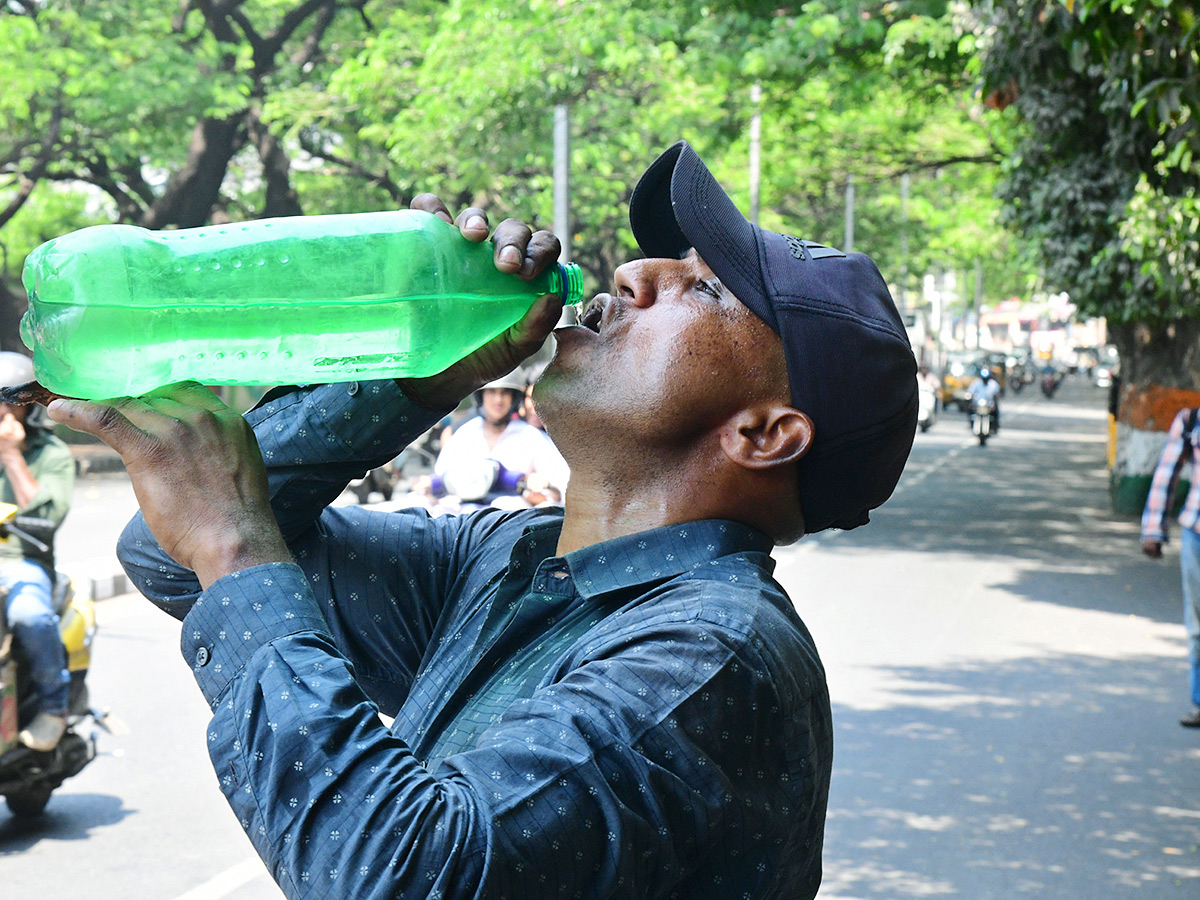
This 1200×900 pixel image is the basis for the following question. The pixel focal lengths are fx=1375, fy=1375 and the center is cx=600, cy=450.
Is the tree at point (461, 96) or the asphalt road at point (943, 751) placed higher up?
the tree at point (461, 96)

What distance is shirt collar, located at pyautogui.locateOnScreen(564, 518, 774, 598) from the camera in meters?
1.53

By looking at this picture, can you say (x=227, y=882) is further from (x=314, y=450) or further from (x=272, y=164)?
(x=272, y=164)

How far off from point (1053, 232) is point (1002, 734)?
318 inches

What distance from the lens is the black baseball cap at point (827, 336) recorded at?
5.03ft

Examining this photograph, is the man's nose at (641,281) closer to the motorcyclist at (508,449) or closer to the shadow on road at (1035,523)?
the motorcyclist at (508,449)

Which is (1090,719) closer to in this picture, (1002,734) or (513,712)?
(1002,734)

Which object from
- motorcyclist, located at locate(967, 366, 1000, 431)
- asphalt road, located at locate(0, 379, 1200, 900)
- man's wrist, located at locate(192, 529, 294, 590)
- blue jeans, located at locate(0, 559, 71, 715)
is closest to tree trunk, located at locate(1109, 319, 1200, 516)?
asphalt road, located at locate(0, 379, 1200, 900)

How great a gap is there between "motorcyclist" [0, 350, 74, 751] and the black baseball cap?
4.45 meters

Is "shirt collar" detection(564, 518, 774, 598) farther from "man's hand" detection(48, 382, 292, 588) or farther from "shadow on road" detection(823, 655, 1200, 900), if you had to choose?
"shadow on road" detection(823, 655, 1200, 900)

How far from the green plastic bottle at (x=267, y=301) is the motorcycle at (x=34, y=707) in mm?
4010

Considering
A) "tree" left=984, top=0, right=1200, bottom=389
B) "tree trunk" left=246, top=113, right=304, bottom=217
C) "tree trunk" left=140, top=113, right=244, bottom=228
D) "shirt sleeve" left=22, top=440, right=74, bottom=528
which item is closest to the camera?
"shirt sleeve" left=22, top=440, right=74, bottom=528

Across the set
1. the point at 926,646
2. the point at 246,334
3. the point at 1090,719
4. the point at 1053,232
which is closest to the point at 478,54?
the point at 1053,232

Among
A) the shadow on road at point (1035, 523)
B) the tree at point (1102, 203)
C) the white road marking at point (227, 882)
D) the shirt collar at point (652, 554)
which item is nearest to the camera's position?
the shirt collar at point (652, 554)

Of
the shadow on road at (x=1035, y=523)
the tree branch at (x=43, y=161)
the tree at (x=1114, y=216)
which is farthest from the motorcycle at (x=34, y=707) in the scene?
the tree branch at (x=43, y=161)
